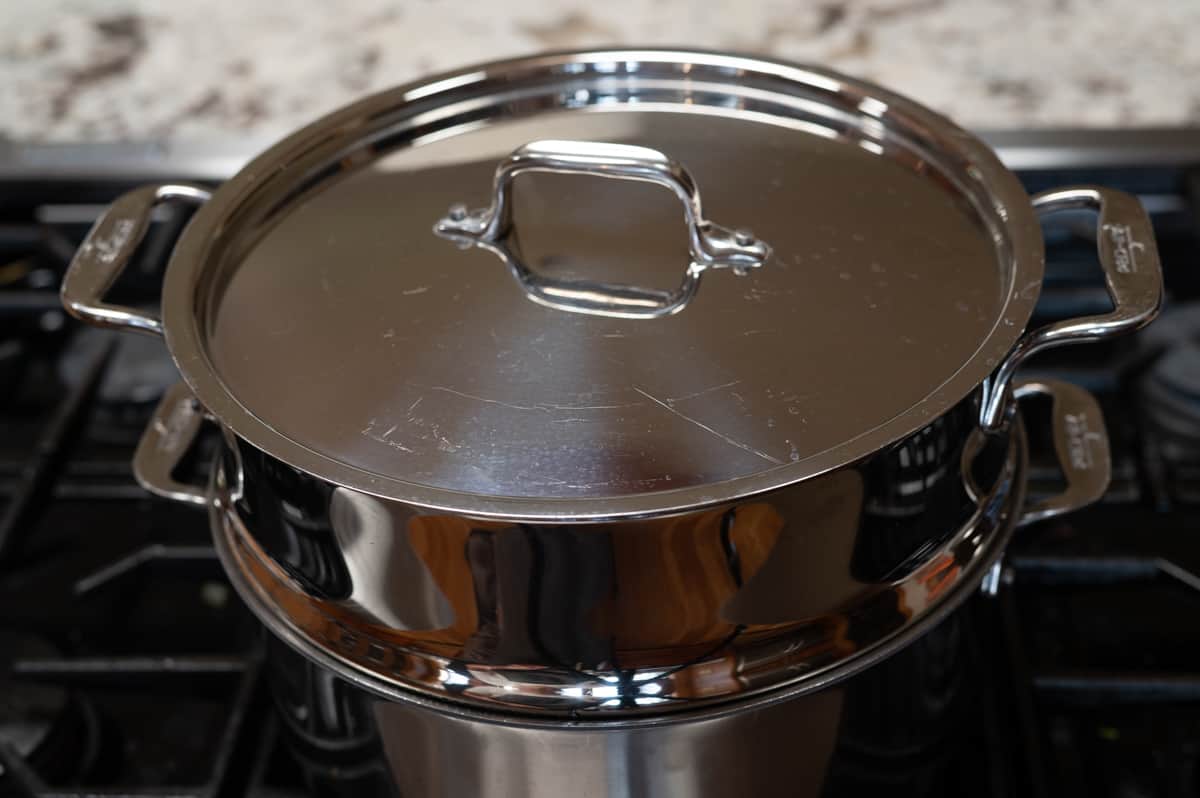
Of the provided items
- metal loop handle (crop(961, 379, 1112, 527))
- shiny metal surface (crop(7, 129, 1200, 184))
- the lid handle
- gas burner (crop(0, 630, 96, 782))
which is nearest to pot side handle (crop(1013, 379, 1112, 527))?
metal loop handle (crop(961, 379, 1112, 527))

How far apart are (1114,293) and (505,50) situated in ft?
2.15

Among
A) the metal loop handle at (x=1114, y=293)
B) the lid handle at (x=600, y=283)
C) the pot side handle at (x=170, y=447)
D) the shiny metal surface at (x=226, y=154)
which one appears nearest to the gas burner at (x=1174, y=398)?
the shiny metal surface at (x=226, y=154)

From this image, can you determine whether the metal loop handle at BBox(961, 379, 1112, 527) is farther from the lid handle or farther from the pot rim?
the lid handle

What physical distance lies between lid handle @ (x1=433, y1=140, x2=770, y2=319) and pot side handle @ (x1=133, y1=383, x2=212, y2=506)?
16 centimetres

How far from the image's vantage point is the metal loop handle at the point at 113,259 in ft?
1.79

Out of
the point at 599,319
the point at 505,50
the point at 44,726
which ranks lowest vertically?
the point at 44,726

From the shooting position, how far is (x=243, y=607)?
75 cm

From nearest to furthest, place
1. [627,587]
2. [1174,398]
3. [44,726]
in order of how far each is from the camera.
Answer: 1. [627,587]
2. [44,726]
3. [1174,398]

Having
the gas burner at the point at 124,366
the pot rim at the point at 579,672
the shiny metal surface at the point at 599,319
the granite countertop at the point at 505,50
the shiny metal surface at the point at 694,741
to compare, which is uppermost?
the granite countertop at the point at 505,50

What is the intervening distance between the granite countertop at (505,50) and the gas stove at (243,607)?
0.19 ft

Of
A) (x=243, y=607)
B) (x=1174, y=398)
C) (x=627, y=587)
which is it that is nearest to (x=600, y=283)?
(x=627, y=587)

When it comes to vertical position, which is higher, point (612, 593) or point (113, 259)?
point (113, 259)

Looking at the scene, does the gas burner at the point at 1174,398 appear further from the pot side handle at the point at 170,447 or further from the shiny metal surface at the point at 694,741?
the pot side handle at the point at 170,447

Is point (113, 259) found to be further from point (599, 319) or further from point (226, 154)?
point (226, 154)
